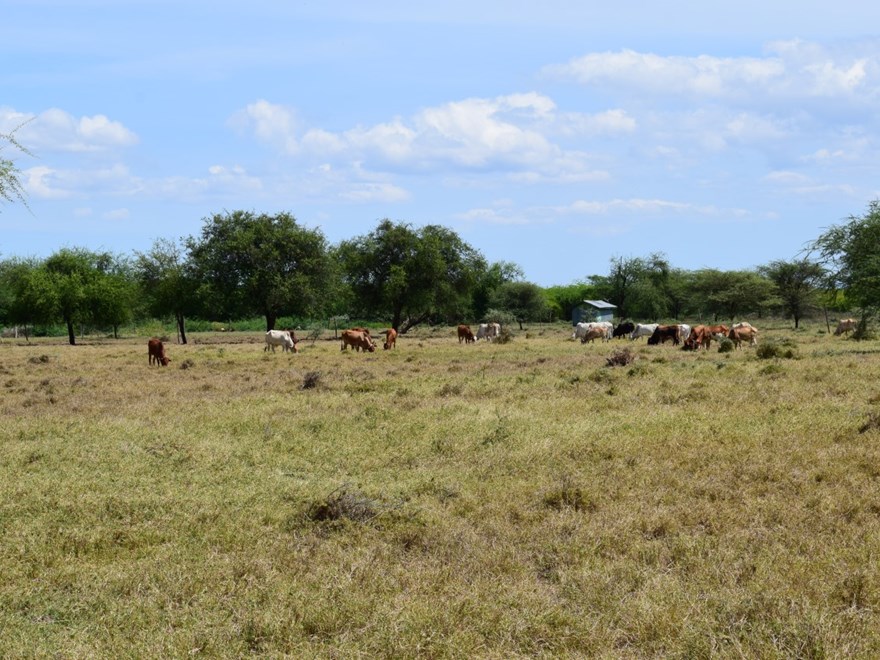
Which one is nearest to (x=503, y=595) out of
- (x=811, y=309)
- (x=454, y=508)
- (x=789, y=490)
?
(x=454, y=508)

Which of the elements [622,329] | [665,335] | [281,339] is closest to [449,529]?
[281,339]

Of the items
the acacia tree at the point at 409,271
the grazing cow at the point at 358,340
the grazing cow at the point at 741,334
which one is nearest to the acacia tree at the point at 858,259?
the grazing cow at the point at 741,334

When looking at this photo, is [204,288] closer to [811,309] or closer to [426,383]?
[426,383]

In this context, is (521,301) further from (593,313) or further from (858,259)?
(858,259)

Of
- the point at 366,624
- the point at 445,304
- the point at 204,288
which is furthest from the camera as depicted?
the point at 445,304

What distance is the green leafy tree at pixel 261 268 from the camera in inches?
2391

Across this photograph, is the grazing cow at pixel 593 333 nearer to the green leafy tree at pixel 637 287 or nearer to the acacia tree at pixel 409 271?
the acacia tree at pixel 409 271

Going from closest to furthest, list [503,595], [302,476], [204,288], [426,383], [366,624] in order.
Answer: [366,624] → [503,595] → [302,476] → [426,383] → [204,288]

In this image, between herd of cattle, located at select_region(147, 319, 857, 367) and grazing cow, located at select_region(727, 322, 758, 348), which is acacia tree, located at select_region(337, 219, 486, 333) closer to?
herd of cattle, located at select_region(147, 319, 857, 367)

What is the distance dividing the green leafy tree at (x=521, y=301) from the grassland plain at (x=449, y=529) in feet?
257

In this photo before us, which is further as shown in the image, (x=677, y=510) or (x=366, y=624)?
(x=677, y=510)

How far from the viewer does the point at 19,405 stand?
1839cm

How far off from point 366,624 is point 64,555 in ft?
10.6

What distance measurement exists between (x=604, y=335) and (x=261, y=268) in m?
24.6
